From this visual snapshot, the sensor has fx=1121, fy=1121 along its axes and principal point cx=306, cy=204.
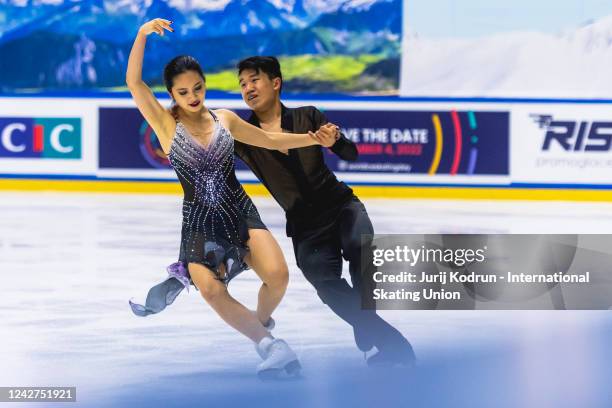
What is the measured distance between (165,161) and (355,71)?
205 centimetres

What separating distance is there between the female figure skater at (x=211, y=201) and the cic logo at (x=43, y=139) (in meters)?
6.81

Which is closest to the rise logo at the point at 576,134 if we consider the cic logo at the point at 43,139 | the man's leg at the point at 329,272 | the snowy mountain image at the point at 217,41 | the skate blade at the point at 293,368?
the snowy mountain image at the point at 217,41

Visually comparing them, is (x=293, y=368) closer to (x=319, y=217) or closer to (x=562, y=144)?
(x=319, y=217)

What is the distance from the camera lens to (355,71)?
10688mm

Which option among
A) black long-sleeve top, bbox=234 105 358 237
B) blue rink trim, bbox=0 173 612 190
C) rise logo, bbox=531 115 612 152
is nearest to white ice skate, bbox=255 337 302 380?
black long-sleeve top, bbox=234 105 358 237

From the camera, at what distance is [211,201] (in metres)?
3.51

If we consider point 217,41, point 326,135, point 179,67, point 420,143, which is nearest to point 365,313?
point 326,135

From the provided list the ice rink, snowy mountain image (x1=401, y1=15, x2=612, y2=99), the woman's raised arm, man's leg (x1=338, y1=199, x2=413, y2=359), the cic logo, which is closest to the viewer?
the woman's raised arm

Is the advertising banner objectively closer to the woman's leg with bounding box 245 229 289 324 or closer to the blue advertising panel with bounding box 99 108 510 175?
the blue advertising panel with bounding box 99 108 510 175

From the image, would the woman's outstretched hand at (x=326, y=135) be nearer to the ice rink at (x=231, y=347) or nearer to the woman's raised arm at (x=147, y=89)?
the woman's raised arm at (x=147, y=89)

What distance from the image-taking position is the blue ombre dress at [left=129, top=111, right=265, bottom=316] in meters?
3.46

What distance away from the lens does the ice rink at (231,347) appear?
11.5 ft

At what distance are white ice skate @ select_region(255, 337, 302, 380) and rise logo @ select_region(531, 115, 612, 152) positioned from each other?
6781mm

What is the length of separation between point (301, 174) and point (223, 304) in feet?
1.79
